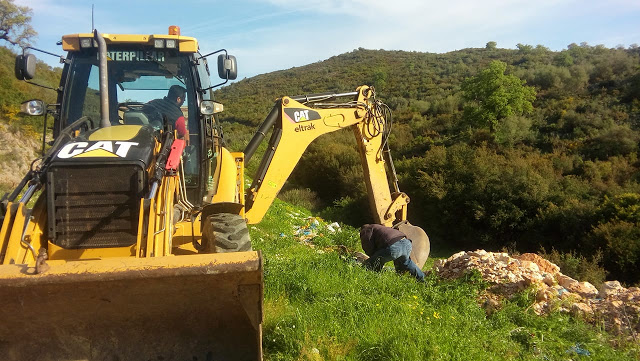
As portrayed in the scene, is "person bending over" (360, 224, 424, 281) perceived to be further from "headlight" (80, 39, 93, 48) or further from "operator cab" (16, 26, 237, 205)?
"headlight" (80, 39, 93, 48)

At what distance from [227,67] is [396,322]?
2.91 m

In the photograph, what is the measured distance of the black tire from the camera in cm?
382

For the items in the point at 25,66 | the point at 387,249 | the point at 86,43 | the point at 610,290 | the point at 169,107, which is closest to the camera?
the point at 25,66

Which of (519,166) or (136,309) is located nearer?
(136,309)

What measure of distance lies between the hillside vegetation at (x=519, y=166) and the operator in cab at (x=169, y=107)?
10233mm

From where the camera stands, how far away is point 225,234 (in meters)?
3.91

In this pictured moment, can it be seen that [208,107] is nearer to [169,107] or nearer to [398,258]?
[169,107]

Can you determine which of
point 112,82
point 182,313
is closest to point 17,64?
point 112,82

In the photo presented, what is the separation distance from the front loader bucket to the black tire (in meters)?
0.60

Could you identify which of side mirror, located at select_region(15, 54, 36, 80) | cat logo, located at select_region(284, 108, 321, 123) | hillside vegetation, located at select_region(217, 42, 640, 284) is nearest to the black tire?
side mirror, located at select_region(15, 54, 36, 80)

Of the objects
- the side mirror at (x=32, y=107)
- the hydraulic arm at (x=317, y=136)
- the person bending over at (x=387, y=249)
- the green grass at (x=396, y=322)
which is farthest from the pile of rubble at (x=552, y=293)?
the side mirror at (x=32, y=107)

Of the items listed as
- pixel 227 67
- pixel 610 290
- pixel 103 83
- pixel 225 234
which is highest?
pixel 227 67

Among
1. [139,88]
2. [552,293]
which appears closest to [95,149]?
[139,88]

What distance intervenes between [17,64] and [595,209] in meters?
15.8
